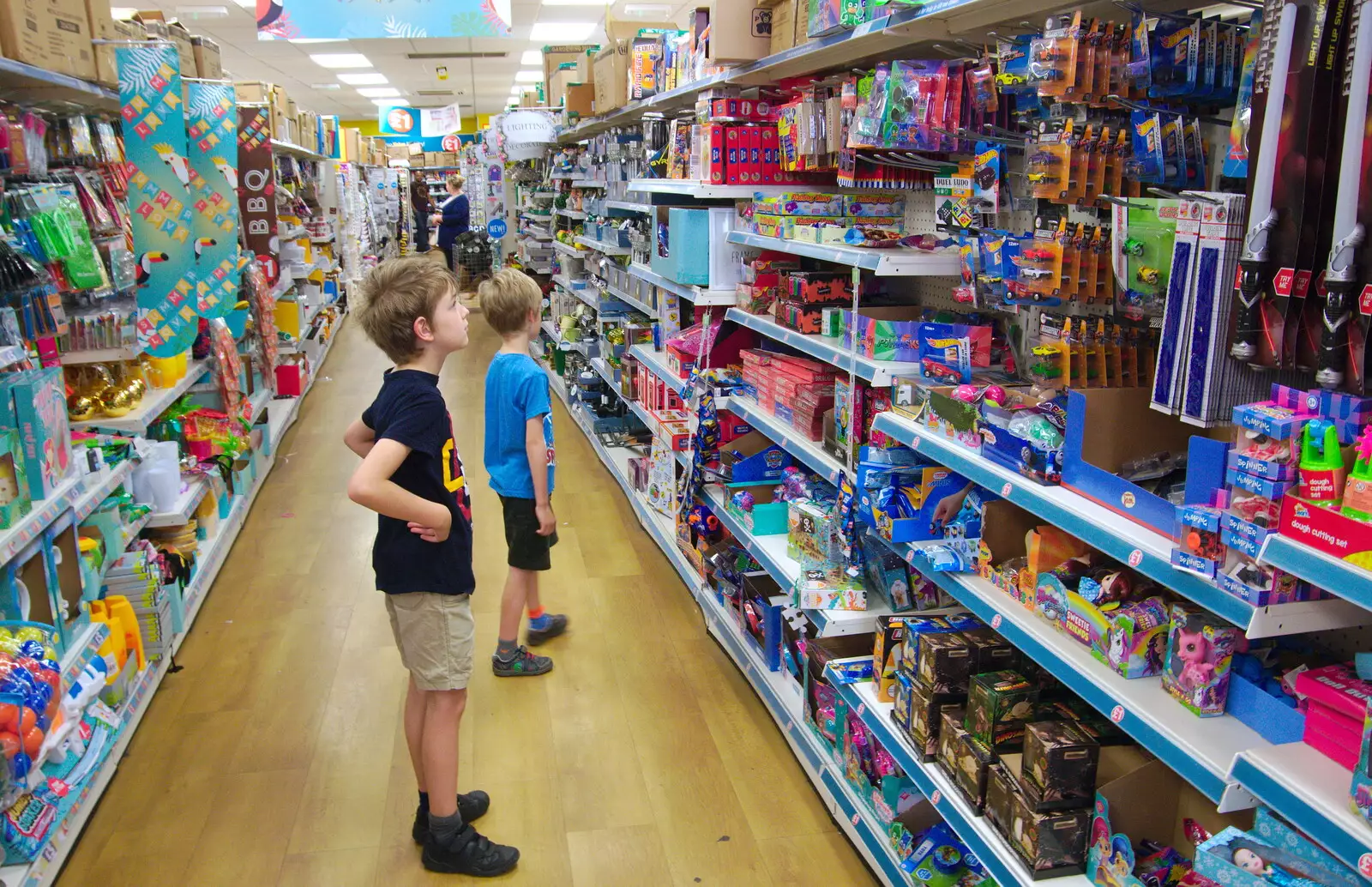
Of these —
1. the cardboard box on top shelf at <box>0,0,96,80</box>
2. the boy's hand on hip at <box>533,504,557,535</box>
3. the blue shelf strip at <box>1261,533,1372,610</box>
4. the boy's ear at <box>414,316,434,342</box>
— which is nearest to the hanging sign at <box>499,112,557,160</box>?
the cardboard box on top shelf at <box>0,0,96,80</box>

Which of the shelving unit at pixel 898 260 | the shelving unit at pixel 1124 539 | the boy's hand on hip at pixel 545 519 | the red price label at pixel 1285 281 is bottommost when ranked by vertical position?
the boy's hand on hip at pixel 545 519

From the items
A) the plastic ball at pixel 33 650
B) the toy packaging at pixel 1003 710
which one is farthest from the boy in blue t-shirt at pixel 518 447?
the toy packaging at pixel 1003 710

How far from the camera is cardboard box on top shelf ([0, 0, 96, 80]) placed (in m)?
2.99

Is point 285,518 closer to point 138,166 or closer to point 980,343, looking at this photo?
point 138,166

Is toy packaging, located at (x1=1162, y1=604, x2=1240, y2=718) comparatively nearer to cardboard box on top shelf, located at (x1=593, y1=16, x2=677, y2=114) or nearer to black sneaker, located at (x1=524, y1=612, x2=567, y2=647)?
black sneaker, located at (x1=524, y1=612, x2=567, y2=647)

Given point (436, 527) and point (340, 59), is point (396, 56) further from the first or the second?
point (436, 527)

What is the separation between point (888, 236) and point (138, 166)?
11.4 ft

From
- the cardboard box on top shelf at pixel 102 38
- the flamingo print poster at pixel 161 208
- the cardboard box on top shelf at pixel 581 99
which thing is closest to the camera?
the cardboard box on top shelf at pixel 102 38

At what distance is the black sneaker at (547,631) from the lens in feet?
13.6

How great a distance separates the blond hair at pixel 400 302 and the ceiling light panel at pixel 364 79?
1597cm

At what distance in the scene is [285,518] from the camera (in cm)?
564

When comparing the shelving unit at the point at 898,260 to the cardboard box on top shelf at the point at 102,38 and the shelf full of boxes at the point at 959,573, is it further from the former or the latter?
the cardboard box on top shelf at the point at 102,38

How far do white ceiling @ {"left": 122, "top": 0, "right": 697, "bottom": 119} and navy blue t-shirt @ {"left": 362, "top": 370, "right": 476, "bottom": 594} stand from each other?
6370mm

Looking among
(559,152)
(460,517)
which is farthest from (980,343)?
(559,152)
